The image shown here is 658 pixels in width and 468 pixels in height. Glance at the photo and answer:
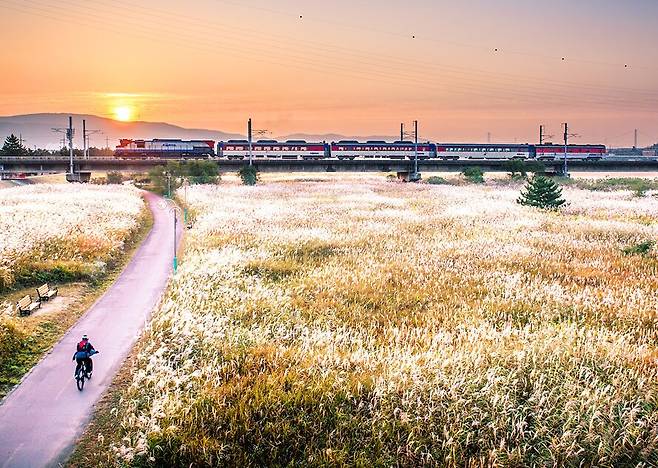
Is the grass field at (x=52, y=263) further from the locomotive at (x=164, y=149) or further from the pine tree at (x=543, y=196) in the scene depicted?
the locomotive at (x=164, y=149)

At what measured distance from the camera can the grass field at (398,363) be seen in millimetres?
8320

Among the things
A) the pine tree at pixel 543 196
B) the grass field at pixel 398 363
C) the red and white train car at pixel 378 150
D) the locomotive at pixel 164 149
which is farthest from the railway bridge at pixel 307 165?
the grass field at pixel 398 363

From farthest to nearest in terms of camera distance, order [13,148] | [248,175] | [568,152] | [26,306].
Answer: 1. [13,148]
2. [568,152]
3. [248,175]
4. [26,306]

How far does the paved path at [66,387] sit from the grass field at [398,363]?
0.80 meters

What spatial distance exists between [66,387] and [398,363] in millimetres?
7526

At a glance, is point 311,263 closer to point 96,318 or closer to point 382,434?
point 96,318

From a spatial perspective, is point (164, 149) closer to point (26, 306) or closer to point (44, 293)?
point (44, 293)

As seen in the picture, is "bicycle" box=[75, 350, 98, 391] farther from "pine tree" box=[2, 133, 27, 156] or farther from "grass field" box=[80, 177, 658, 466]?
"pine tree" box=[2, 133, 27, 156]

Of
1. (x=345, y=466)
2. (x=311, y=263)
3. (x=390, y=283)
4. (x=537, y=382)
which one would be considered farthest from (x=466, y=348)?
(x=311, y=263)

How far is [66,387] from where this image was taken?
11.3 meters

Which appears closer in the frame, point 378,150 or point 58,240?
point 58,240

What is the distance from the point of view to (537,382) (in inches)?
383

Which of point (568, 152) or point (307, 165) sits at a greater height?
point (568, 152)

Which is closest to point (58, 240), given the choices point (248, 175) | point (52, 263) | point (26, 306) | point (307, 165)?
point (52, 263)
